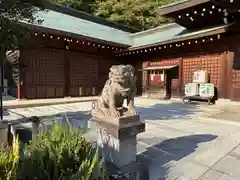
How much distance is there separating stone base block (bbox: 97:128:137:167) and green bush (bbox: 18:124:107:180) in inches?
16.2

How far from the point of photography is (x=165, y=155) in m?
3.05

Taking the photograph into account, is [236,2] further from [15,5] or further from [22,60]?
[22,60]

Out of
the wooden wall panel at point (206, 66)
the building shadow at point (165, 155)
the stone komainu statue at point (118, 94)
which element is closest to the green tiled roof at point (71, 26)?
the wooden wall panel at point (206, 66)

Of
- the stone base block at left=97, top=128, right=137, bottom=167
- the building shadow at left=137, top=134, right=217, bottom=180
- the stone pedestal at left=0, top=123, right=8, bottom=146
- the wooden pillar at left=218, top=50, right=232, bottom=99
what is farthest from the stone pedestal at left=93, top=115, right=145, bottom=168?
the wooden pillar at left=218, top=50, right=232, bottom=99

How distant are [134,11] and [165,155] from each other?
18.6m

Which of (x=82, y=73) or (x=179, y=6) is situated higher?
(x=179, y=6)

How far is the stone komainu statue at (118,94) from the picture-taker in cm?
253

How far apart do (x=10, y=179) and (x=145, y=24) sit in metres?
20.4

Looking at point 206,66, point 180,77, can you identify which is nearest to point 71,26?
point 180,77

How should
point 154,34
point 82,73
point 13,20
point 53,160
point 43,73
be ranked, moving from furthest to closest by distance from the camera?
point 154,34, point 82,73, point 43,73, point 13,20, point 53,160

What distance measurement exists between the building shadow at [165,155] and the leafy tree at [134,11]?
1733 centimetres

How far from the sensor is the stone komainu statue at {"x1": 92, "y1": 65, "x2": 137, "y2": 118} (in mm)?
2529

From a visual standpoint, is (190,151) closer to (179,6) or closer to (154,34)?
(179,6)

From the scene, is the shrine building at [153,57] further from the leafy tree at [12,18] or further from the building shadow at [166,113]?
the leafy tree at [12,18]
